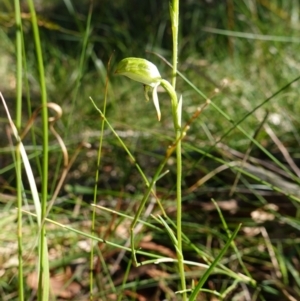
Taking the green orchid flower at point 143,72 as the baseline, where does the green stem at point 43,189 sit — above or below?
below

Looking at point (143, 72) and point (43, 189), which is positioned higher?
point (143, 72)

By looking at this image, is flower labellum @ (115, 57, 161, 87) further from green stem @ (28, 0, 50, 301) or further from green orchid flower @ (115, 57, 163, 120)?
green stem @ (28, 0, 50, 301)

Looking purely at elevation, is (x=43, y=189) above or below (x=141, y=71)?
below

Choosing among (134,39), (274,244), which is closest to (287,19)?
(134,39)

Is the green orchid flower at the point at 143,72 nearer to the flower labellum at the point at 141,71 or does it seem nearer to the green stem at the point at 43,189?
the flower labellum at the point at 141,71

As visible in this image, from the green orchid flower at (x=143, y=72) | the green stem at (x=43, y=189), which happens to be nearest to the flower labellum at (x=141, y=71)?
the green orchid flower at (x=143, y=72)

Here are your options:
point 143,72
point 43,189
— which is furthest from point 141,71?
point 43,189

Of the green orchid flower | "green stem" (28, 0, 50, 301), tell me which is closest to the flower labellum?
the green orchid flower

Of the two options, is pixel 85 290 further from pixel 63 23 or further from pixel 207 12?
pixel 63 23

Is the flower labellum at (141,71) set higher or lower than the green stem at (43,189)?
higher

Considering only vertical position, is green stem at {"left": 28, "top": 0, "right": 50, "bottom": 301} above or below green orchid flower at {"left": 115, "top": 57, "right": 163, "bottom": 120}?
below

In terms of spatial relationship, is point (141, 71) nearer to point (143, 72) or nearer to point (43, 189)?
point (143, 72)
